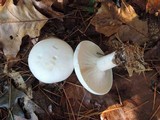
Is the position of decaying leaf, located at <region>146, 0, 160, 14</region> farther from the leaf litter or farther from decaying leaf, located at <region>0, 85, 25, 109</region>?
decaying leaf, located at <region>0, 85, 25, 109</region>

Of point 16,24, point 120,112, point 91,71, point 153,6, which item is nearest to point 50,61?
point 91,71

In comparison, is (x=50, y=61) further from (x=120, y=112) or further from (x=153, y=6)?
(x=153, y=6)

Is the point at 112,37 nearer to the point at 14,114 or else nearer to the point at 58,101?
the point at 58,101

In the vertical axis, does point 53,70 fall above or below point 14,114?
above

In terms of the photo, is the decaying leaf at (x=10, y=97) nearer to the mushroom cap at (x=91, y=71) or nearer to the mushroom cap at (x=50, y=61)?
the mushroom cap at (x=50, y=61)

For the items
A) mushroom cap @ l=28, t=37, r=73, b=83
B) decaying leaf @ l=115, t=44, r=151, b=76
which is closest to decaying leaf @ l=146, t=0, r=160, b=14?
decaying leaf @ l=115, t=44, r=151, b=76

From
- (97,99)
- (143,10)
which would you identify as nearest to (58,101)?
(97,99)
